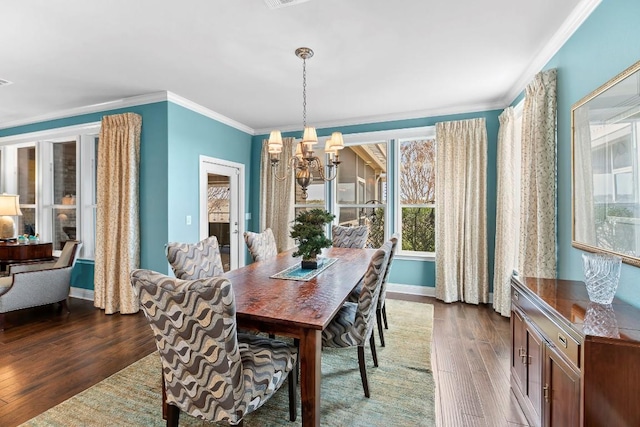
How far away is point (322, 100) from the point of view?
4.07 meters

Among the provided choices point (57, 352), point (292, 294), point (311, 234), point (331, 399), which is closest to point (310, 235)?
point (311, 234)

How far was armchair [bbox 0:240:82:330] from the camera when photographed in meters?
3.48

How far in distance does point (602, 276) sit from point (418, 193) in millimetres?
3252

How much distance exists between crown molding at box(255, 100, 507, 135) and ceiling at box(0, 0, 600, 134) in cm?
3

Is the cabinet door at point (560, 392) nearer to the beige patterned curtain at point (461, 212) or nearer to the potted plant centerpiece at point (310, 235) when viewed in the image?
the potted plant centerpiece at point (310, 235)

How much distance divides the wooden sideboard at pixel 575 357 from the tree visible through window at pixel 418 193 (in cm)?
273

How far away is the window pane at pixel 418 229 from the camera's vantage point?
4.77 metres

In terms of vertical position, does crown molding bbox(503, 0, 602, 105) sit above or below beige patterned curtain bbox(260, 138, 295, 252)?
above

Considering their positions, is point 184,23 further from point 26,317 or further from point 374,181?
point 26,317

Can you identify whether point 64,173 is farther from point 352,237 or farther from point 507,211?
point 507,211

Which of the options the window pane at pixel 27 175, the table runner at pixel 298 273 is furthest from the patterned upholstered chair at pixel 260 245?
the window pane at pixel 27 175

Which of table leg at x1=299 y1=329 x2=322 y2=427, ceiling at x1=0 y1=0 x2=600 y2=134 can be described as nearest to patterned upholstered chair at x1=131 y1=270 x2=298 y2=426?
table leg at x1=299 y1=329 x2=322 y2=427

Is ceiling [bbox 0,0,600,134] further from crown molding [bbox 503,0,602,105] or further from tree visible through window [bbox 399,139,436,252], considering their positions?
tree visible through window [bbox 399,139,436,252]

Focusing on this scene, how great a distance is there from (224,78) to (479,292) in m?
4.14
